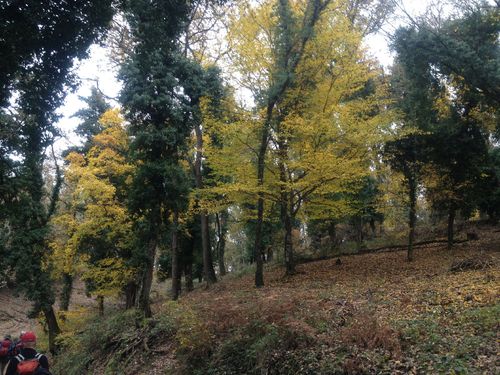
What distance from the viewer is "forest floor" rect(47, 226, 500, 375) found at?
580 cm

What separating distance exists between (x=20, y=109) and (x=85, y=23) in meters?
2.50

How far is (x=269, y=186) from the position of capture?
1448 cm

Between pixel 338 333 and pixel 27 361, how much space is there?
15.7ft

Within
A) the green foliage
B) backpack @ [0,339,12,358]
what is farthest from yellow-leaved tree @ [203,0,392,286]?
backpack @ [0,339,12,358]

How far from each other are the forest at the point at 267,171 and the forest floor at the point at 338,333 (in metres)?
0.04

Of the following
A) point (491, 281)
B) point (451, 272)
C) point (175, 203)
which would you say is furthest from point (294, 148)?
point (491, 281)

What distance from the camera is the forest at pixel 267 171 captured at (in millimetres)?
7133

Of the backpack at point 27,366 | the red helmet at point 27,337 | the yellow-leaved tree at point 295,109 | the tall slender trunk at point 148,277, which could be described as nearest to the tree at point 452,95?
the yellow-leaved tree at point 295,109

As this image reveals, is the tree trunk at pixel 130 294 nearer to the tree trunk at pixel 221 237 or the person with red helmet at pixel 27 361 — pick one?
the tree trunk at pixel 221 237

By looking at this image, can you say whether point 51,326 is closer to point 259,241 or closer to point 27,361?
point 259,241

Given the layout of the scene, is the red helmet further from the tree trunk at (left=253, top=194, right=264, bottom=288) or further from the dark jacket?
the tree trunk at (left=253, top=194, right=264, bottom=288)

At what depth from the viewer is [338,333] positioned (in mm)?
6816

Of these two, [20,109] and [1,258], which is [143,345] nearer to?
[20,109]

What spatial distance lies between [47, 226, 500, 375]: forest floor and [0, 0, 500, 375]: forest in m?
0.04
